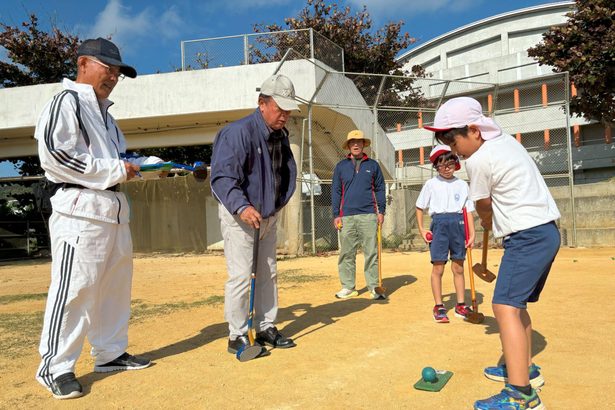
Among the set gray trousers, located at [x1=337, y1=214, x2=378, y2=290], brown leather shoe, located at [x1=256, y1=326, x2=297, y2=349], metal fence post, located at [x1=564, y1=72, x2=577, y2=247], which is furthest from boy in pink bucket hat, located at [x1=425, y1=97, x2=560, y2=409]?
metal fence post, located at [x1=564, y1=72, x2=577, y2=247]

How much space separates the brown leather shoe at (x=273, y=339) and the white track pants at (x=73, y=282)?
1.38m

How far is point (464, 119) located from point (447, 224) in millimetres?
2399

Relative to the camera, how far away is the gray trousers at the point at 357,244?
6289 mm

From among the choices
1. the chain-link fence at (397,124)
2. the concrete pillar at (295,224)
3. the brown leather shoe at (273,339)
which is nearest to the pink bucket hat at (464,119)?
the brown leather shoe at (273,339)

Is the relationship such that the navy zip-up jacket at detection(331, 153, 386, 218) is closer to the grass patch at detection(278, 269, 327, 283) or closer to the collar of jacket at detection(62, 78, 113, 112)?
the grass patch at detection(278, 269, 327, 283)

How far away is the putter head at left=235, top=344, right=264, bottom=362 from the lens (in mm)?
3664

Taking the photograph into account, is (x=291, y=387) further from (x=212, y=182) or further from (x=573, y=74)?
(x=573, y=74)

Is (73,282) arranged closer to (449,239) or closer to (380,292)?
(449,239)

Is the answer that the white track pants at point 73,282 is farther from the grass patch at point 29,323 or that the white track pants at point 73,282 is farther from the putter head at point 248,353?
the grass patch at point 29,323

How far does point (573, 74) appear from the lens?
13.8 meters

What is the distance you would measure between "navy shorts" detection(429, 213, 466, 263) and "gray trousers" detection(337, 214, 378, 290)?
1.32m

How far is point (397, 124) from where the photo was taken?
14.9 m

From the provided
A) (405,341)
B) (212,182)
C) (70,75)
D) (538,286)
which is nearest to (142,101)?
(70,75)

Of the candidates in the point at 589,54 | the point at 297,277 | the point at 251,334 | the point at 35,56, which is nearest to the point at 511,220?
the point at 251,334
